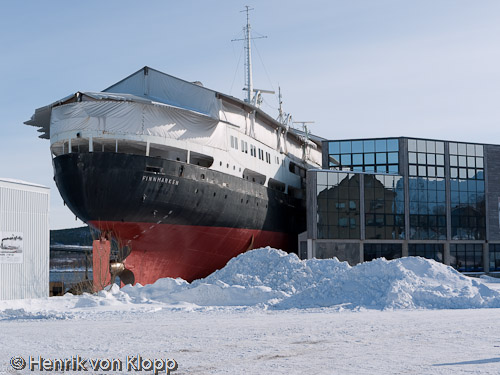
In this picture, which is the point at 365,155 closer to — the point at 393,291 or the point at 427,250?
the point at 427,250

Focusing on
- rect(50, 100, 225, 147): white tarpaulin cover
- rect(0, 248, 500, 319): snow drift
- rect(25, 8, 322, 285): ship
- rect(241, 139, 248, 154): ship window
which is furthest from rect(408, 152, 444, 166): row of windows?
rect(0, 248, 500, 319): snow drift

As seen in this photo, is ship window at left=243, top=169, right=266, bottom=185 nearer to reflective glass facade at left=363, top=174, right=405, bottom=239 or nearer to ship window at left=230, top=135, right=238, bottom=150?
ship window at left=230, top=135, right=238, bottom=150

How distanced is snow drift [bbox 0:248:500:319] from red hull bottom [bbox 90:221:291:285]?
6.33 metres

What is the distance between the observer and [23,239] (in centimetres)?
2775

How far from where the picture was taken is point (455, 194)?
49281 millimetres

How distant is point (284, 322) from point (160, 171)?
1756 cm

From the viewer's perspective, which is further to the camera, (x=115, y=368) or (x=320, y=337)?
(x=320, y=337)

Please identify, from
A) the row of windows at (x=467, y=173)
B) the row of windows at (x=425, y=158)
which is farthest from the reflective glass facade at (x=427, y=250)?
the row of windows at (x=425, y=158)

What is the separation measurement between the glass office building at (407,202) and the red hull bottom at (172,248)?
29.3 ft

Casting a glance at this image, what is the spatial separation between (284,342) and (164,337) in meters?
3.22

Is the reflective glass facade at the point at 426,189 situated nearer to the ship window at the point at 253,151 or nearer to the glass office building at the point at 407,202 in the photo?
the glass office building at the point at 407,202

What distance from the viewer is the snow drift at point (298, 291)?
23141mm

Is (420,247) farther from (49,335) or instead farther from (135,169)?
(49,335)

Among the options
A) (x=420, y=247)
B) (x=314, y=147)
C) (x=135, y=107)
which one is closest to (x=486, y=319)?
(x=135, y=107)
